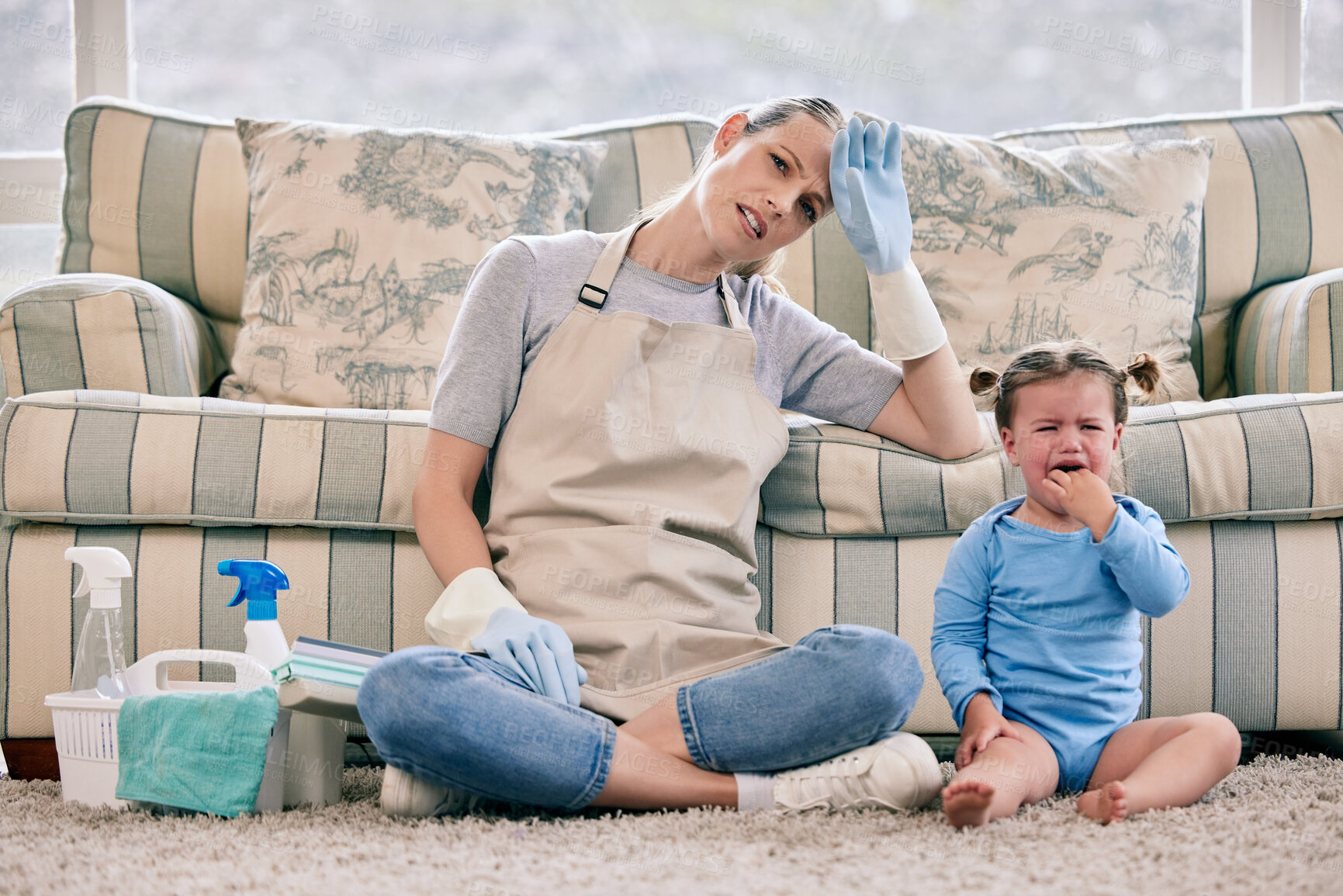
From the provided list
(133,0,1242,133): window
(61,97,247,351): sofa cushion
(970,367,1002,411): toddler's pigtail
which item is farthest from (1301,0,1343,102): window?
(61,97,247,351): sofa cushion

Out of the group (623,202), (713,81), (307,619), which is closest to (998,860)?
(307,619)

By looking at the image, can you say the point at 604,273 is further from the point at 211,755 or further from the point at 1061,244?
the point at 1061,244

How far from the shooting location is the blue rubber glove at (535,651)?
836mm

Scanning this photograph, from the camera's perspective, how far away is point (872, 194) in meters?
1.08

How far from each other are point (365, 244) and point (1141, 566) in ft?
3.82

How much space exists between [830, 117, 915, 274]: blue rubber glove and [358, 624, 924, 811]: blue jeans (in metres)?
0.45

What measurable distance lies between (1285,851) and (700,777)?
0.43 m

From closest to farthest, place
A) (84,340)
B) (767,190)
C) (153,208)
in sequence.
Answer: (767,190), (84,340), (153,208)

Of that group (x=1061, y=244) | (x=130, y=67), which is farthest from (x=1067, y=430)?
(x=130, y=67)

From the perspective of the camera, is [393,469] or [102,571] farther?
[393,469]

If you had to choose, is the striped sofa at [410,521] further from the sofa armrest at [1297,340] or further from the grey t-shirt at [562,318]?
the sofa armrest at [1297,340]

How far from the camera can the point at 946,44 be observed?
2373mm

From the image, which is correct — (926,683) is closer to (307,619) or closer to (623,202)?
(307,619)

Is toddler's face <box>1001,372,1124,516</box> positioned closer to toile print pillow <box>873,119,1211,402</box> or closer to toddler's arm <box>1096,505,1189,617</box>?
toddler's arm <box>1096,505,1189,617</box>
